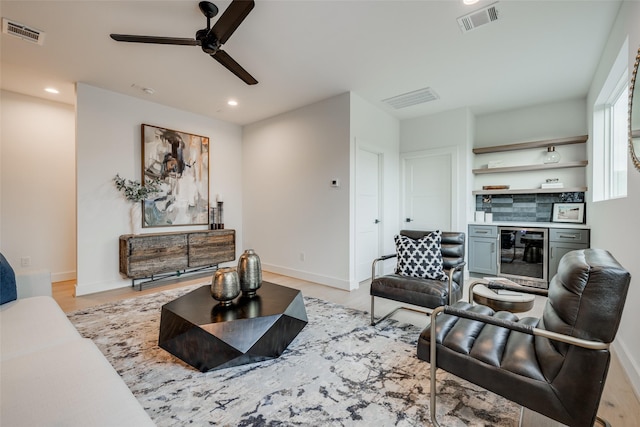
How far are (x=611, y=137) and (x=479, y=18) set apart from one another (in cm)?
225

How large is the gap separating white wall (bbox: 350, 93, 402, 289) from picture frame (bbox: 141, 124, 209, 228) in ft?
8.79

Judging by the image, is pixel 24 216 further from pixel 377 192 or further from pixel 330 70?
pixel 377 192

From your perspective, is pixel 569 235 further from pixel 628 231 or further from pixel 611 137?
pixel 628 231

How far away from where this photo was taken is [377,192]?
4.57 metres

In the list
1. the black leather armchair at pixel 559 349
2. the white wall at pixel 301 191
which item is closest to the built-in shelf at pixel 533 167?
the white wall at pixel 301 191

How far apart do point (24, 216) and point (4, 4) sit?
2.91 metres

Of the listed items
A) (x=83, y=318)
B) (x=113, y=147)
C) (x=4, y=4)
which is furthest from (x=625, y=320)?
(x=113, y=147)

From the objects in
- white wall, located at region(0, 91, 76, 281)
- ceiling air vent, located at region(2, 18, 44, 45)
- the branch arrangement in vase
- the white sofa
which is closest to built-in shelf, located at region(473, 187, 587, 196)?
the white sofa

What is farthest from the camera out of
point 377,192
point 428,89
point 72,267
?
point 377,192

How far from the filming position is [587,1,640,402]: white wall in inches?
70.4

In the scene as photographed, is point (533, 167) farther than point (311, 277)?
No

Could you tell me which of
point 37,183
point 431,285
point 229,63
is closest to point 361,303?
point 431,285

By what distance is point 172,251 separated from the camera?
405cm

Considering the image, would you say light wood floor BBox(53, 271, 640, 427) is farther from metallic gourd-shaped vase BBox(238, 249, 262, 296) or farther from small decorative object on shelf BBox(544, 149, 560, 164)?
small decorative object on shelf BBox(544, 149, 560, 164)
